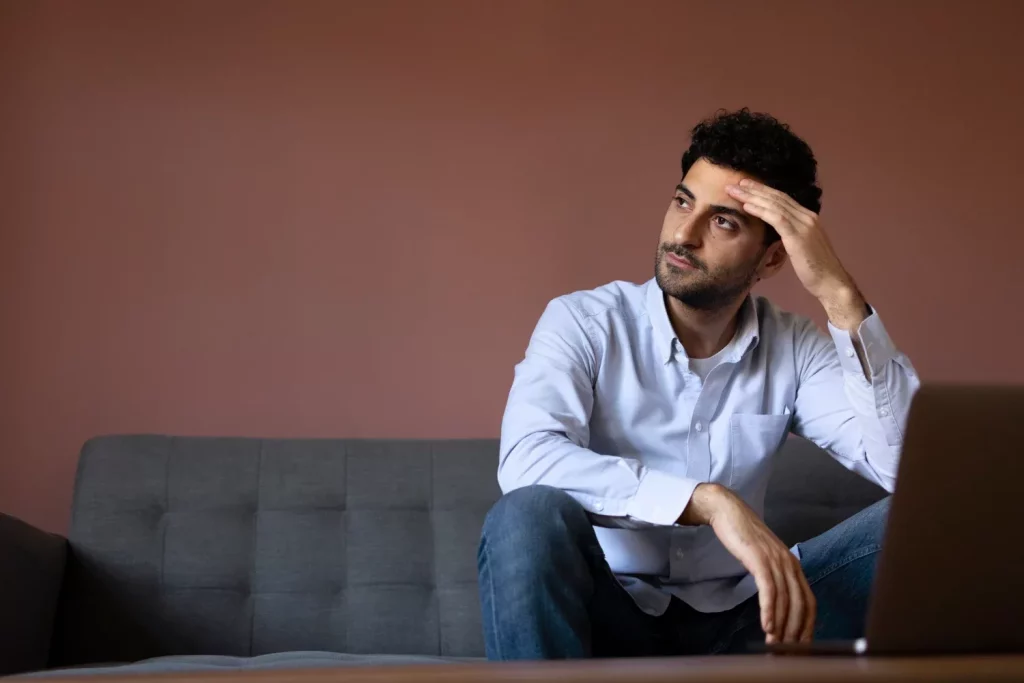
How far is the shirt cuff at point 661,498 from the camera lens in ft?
4.59

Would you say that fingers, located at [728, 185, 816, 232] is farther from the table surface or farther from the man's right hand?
the table surface

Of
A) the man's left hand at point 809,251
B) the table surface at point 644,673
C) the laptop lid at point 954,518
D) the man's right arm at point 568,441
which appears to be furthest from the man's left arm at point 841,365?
the table surface at point 644,673

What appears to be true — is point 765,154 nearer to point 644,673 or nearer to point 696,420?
point 696,420

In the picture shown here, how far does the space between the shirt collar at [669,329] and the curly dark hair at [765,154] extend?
0.15 m

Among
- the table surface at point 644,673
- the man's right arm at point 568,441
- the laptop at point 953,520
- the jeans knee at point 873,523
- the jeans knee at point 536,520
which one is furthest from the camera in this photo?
the jeans knee at point 873,523

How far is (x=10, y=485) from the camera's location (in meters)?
2.26

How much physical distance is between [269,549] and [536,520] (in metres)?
0.95

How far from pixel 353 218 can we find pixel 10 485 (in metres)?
0.96

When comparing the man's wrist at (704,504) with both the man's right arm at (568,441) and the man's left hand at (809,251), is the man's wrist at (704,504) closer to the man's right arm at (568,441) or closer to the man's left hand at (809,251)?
the man's right arm at (568,441)

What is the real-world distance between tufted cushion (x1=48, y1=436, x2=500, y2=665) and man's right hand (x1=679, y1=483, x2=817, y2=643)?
2.93ft

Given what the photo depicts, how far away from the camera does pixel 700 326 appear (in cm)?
185

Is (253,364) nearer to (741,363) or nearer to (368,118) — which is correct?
(368,118)

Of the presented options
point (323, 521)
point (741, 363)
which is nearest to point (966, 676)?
point (741, 363)

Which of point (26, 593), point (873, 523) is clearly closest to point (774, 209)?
point (873, 523)
